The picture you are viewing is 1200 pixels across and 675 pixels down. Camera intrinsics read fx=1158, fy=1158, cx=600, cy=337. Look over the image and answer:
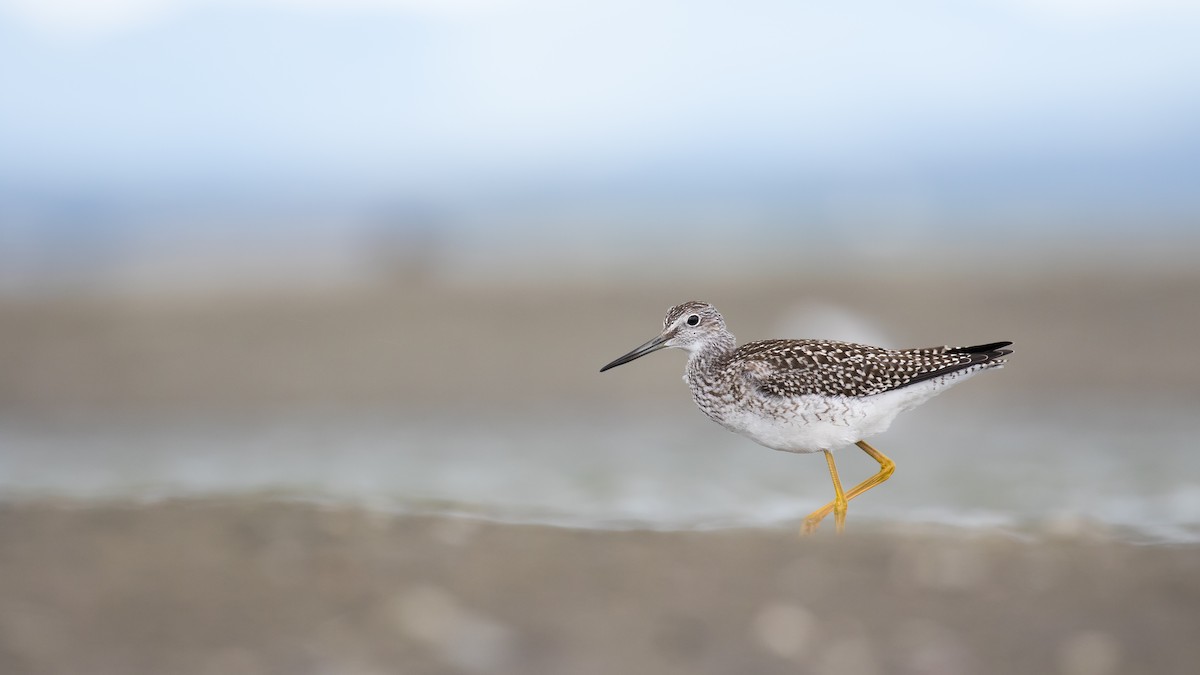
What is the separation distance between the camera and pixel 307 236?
62406 mm

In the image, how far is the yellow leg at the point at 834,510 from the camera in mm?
6551

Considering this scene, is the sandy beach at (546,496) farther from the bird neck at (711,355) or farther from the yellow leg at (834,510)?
the bird neck at (711,355)

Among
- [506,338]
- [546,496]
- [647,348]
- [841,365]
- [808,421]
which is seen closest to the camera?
[808,421]

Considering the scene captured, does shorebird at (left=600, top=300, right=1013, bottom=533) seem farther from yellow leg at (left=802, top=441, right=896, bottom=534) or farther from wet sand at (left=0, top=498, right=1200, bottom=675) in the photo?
wet sand at (left=0, top=498, right=1200, bottom=675)

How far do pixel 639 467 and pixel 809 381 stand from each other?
6.70m

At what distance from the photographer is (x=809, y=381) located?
650 cm

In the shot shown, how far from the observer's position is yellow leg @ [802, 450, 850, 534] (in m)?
6.55

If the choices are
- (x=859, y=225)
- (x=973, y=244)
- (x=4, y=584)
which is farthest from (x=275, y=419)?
(x=859, y=225)

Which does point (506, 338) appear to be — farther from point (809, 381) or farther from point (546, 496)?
point (809, 381)

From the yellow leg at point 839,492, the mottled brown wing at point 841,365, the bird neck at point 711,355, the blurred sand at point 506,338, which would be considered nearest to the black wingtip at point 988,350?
the mottled brown wing at point 841,365

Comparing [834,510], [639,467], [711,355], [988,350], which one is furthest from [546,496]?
[988,350]

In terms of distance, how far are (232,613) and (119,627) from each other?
62cm

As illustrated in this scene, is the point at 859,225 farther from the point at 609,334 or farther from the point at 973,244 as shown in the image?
the point at 609,334

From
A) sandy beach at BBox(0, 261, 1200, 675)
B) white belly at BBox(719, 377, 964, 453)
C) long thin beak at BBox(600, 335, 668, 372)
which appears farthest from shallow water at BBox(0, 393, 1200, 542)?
long thin beak at BBox(600, 335, 668, 372)
